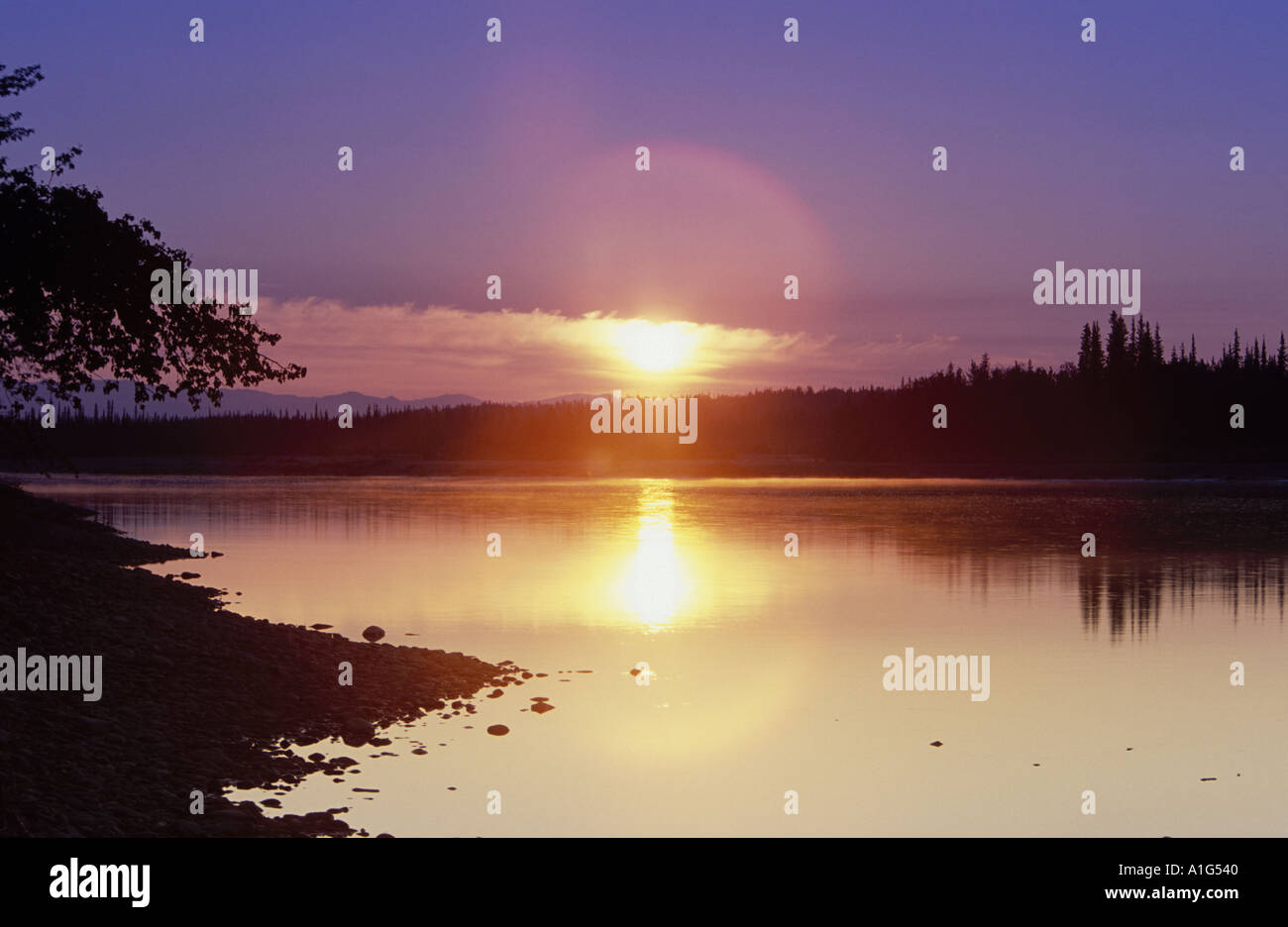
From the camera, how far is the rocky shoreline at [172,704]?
12148 mm

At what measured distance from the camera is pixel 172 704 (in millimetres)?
16188

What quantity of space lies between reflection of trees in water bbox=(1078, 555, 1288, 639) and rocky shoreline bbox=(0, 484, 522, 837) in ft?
55.1

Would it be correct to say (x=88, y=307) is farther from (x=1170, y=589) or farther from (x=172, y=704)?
(x=1170, y=589)

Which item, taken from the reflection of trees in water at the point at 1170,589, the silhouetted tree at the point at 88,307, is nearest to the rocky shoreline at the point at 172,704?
the silhouetted tree at the point at 88,307

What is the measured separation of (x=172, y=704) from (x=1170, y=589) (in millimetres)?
29622

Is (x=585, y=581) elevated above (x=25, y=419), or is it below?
below

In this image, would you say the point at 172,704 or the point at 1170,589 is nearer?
the point at 172,704

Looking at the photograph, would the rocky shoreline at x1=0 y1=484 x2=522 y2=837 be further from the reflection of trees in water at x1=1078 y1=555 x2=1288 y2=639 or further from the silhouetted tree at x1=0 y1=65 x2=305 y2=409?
the reflection of trees in water at x1=1078 y1=555 x2=1288 y2=639

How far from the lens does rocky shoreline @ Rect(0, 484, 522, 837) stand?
12.1 metres

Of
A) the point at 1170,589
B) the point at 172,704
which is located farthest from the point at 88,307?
the point at 1170,589

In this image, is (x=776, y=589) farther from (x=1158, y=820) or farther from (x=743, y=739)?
(x=1158, y=820)

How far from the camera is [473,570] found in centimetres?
3956
